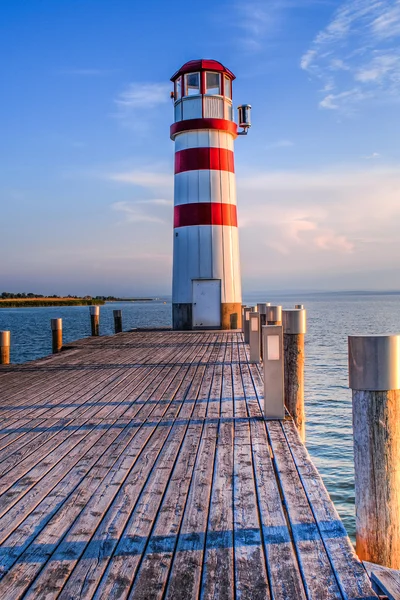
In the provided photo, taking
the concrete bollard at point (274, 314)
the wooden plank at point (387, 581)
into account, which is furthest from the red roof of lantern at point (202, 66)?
the wooden plank at point (387, 581)

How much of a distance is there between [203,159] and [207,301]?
455cm

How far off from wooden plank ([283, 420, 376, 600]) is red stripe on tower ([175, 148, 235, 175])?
15497 millimetres

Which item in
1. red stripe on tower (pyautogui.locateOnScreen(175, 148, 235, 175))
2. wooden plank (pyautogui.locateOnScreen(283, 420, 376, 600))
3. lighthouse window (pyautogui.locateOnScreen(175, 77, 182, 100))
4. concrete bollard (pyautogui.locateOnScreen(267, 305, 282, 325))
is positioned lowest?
wooden plank (pyautogui.locateOnScreen(283, 420, 376, 600))

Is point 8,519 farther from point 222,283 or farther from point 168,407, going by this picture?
point 222,283

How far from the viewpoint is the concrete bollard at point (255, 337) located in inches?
410

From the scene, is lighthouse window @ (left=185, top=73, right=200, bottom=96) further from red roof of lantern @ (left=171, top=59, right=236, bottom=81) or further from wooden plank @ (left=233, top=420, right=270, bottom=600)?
wooden plank @ (left=233, top=420, right=270, bottom=600)

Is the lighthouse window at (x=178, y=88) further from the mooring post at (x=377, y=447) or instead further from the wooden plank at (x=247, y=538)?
the mooring post at (x=377, y=447)

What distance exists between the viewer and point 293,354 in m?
8.29

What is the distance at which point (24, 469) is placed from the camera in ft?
15.0

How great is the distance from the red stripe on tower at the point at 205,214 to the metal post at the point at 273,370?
13.5 metres

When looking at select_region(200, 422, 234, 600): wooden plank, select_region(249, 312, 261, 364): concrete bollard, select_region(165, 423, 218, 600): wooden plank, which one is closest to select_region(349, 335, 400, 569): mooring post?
select_region(200, 422, 234, 600): wooden plank

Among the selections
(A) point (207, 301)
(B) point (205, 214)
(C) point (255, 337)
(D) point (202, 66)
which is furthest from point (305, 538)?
(D) point (202, 66)

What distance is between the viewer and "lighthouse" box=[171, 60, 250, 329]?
19.1 m

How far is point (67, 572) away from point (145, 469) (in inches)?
65.0
